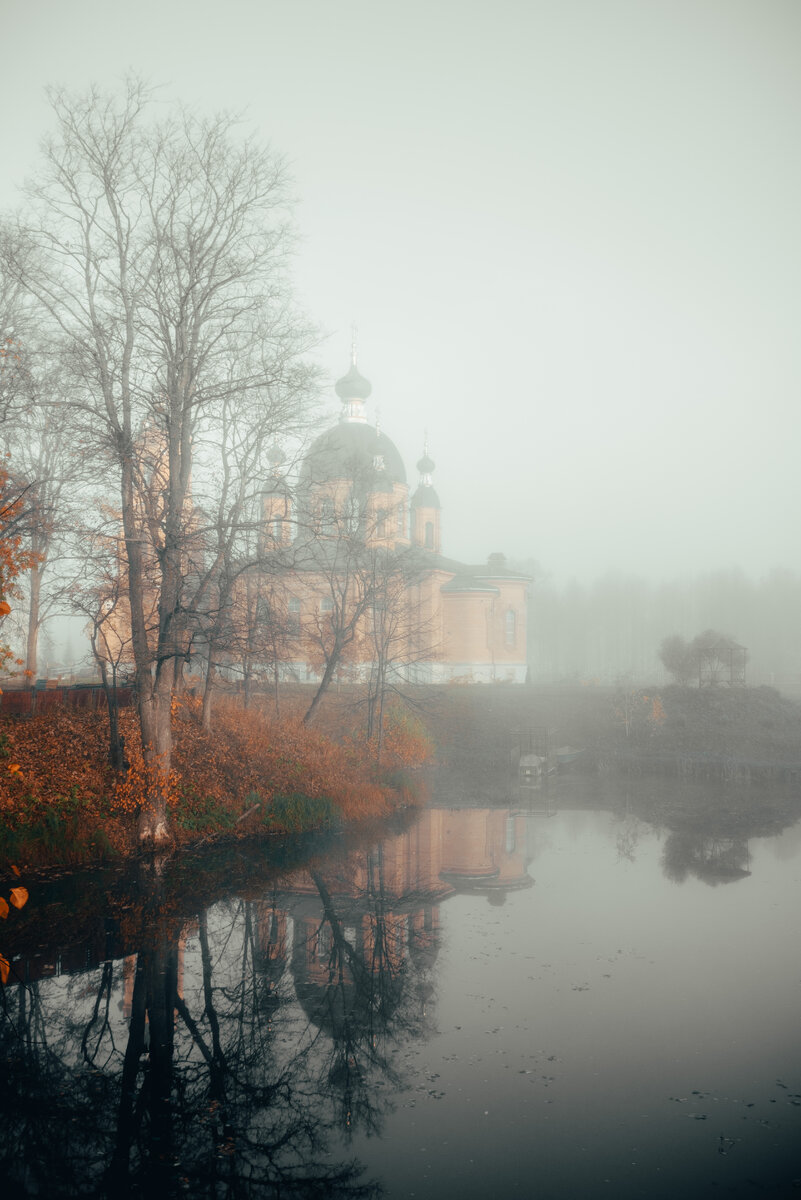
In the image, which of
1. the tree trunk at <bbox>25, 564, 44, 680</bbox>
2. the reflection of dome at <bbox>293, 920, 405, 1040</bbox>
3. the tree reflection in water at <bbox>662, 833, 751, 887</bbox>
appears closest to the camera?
the reflection of dome at <bbox>293, 920, 405, 1040</bbox>

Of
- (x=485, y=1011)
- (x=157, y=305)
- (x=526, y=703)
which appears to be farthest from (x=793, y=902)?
(x=526, y=703)

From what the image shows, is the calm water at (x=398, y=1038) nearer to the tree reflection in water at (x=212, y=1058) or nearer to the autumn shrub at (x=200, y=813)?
Answer: the tree reflection in water at (x=212, y=1058)

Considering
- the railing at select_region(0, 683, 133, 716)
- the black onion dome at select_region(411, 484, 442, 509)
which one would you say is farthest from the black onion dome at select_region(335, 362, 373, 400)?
the railing at select_region(0, 683, 133, 716)

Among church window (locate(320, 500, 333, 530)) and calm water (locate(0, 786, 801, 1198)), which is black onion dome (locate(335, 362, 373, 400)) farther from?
calm water (locate(0, 786, 801, 1198))

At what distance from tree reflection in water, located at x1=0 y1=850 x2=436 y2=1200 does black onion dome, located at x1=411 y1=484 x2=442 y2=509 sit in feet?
135

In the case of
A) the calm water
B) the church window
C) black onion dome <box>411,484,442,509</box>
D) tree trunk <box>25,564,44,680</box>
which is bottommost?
the calm water

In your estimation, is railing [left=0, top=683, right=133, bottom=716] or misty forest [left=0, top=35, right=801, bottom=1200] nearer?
misty forest [left=0, top=35, right=801, bottom=1200]

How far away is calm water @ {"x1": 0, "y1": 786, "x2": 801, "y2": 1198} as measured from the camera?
18.1 feet

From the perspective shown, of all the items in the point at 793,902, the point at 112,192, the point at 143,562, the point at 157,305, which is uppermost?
the point at 112,192

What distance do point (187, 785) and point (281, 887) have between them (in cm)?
350

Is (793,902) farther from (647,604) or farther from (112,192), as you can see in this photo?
(647,604)

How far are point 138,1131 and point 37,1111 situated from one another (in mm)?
817

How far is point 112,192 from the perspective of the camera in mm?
13539

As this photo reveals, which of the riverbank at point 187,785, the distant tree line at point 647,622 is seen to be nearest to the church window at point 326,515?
the riverbank at point 187,785
